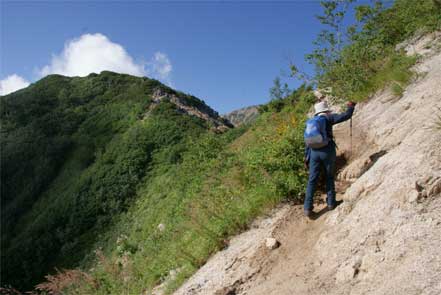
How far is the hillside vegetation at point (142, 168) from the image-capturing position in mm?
6863

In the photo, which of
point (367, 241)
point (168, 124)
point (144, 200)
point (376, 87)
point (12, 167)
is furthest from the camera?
point (12, 167)

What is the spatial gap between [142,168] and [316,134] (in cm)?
1724

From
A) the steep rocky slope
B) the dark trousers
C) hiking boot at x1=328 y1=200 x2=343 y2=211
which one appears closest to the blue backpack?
the dark trousers

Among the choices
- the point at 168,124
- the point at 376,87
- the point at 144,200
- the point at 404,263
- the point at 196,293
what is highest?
the point at 168,124

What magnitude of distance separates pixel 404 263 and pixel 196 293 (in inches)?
123

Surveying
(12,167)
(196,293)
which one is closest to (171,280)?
(196,293)

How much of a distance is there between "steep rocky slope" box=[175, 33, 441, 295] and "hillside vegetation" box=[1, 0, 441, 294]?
0.66 meters

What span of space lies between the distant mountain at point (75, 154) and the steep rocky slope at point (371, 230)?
13.5 metres

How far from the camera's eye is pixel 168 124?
24.2 m

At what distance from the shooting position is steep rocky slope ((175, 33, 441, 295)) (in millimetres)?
3557

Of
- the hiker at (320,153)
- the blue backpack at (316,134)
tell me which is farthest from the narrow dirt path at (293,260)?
the blue backpack at (316,134)

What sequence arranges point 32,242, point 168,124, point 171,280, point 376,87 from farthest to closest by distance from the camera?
point 168,124
point 32,242
point 376,87
point 171,280

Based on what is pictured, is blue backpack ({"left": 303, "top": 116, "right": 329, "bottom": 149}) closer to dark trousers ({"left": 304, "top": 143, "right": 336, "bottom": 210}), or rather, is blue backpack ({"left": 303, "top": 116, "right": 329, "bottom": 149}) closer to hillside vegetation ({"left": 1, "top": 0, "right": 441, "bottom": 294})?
dark trousers ({"left": 304, "top": 143, "right": 336, "bottom": 210})

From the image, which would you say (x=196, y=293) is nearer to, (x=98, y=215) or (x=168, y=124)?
(x=98, y=215)
